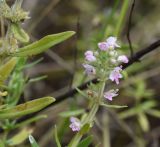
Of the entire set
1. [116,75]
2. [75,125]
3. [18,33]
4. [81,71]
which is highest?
[81,71]

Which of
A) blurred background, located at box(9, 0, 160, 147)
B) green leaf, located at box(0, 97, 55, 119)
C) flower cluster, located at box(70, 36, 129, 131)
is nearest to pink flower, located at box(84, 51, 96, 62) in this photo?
flower cluster, located at box(70, 36, 129, 131)

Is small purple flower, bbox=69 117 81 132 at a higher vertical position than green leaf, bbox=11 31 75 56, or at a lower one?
lower

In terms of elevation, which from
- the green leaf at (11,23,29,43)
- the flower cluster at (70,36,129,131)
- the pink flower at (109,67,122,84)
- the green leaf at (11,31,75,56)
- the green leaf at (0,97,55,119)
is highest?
the green leaf at (11,23,29,43)

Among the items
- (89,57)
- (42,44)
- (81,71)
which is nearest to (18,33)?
(42,44)

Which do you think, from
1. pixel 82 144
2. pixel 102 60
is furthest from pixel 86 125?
pixel 102 60

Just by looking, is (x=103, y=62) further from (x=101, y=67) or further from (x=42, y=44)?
(x=42, y=44)

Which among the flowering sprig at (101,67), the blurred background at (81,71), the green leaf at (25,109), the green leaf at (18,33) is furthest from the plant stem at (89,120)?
the blurred background at (81,71)

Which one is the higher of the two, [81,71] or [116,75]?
[81,71]

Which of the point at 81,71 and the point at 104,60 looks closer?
the point at 104,60

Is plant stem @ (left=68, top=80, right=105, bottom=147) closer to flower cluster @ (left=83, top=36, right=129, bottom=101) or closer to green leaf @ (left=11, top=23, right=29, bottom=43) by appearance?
flower cluster @ (left=83, top=36, right=129, bottom=101)

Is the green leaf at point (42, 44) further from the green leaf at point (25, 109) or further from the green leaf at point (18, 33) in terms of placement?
the green leaf at point (25, 109)
